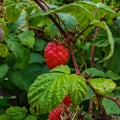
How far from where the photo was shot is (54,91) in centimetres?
81

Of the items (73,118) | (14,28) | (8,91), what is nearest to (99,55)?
(14,28)

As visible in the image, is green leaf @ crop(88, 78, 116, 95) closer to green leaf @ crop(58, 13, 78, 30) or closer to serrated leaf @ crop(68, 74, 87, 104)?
serrated leaf @ crop(68, 74, 87, 104)

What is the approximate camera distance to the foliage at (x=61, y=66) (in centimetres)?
83

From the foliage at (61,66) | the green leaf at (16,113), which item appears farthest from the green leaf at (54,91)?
the green leaf at (16,113)

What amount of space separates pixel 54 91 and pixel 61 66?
0.09m

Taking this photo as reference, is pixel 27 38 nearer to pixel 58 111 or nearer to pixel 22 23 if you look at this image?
pixel 22 23

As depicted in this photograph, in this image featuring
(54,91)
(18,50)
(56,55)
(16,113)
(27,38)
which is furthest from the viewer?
(16,113)

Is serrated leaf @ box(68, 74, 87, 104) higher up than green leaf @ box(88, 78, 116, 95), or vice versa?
serrated leaf @ box(68, 74, 87, 104)

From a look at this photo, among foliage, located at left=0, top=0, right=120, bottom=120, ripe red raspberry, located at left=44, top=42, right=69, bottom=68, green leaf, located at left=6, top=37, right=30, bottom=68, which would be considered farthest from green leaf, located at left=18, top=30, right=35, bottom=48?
ripe red raspberry, located at left=44, top=42, right=69, bottom=68

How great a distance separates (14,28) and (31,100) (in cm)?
41

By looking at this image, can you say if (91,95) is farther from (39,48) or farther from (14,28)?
(39,48)

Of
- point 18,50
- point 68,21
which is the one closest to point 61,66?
point 68,21

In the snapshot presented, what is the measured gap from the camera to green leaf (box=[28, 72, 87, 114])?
31.5 inches

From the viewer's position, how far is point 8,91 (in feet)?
5.59
